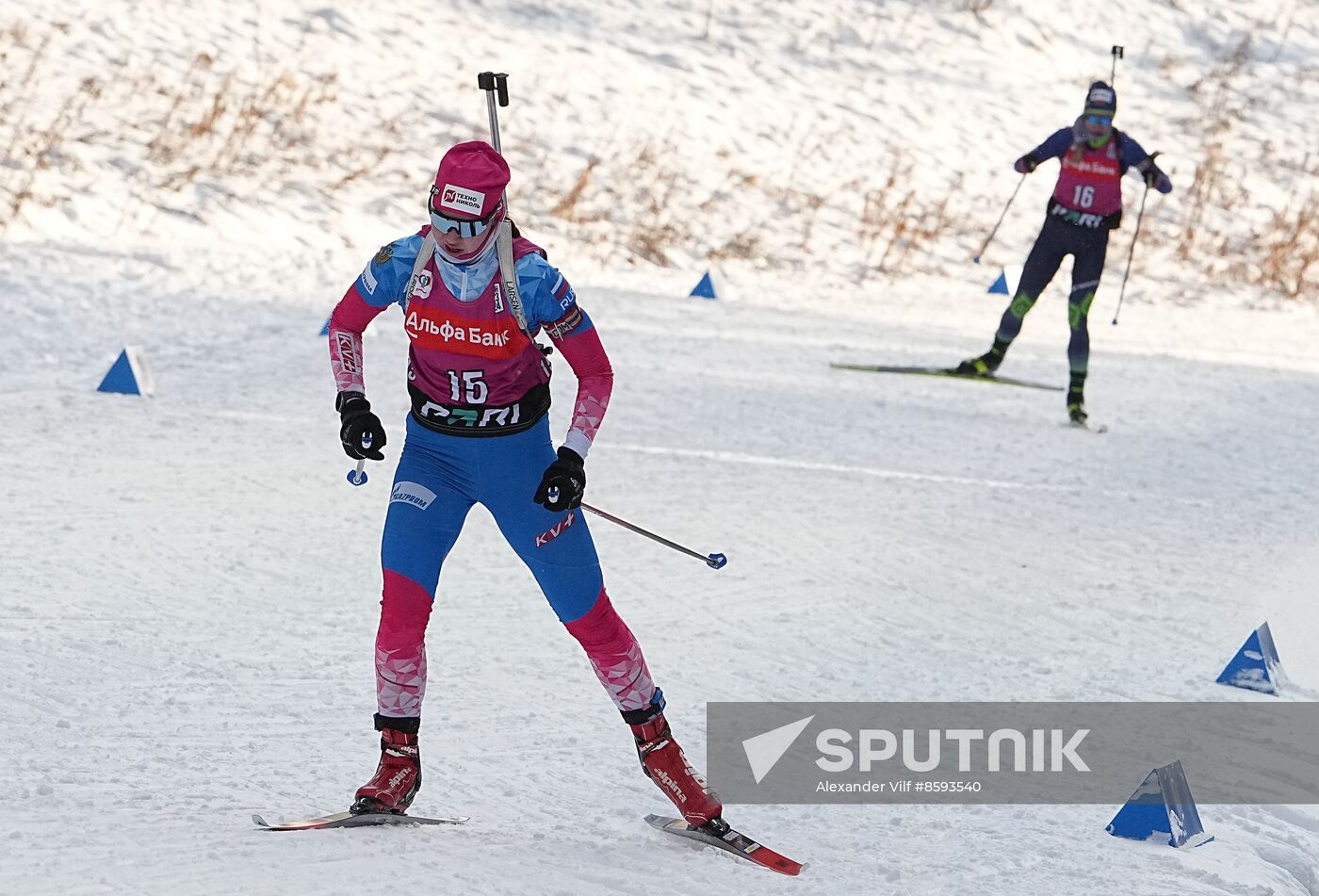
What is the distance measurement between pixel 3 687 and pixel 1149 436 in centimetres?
792

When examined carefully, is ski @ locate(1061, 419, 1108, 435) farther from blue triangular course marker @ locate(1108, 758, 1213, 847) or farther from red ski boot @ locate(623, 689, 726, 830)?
red ski boot @ locate(623, 689, 726, 830)

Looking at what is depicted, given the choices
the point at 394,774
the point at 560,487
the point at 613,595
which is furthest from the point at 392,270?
the point at 613,595

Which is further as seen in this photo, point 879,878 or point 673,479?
point 673,479

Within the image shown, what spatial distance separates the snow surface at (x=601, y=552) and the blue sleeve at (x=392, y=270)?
5.05 feet

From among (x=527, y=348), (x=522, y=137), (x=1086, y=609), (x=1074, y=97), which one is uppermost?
(x=1074, y=97)

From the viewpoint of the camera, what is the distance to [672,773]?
448cm

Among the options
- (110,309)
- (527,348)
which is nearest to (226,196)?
(110,309)

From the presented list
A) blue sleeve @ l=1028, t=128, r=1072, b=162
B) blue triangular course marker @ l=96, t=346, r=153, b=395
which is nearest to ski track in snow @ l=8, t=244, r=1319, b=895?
blue triangular course marker @ l=96, t=346, r=153, b=395

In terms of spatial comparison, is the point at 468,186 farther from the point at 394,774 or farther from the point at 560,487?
the point at 394,774

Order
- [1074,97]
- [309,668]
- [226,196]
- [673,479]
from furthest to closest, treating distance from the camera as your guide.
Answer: [1074,97] → [226,196] → [673,479] → [309,668]

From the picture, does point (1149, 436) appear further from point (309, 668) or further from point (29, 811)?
point (29, 811)

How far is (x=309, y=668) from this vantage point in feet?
18.8

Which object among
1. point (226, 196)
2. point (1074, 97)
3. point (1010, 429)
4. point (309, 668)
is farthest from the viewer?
point (1074, 97)

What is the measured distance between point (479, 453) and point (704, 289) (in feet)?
33.2
